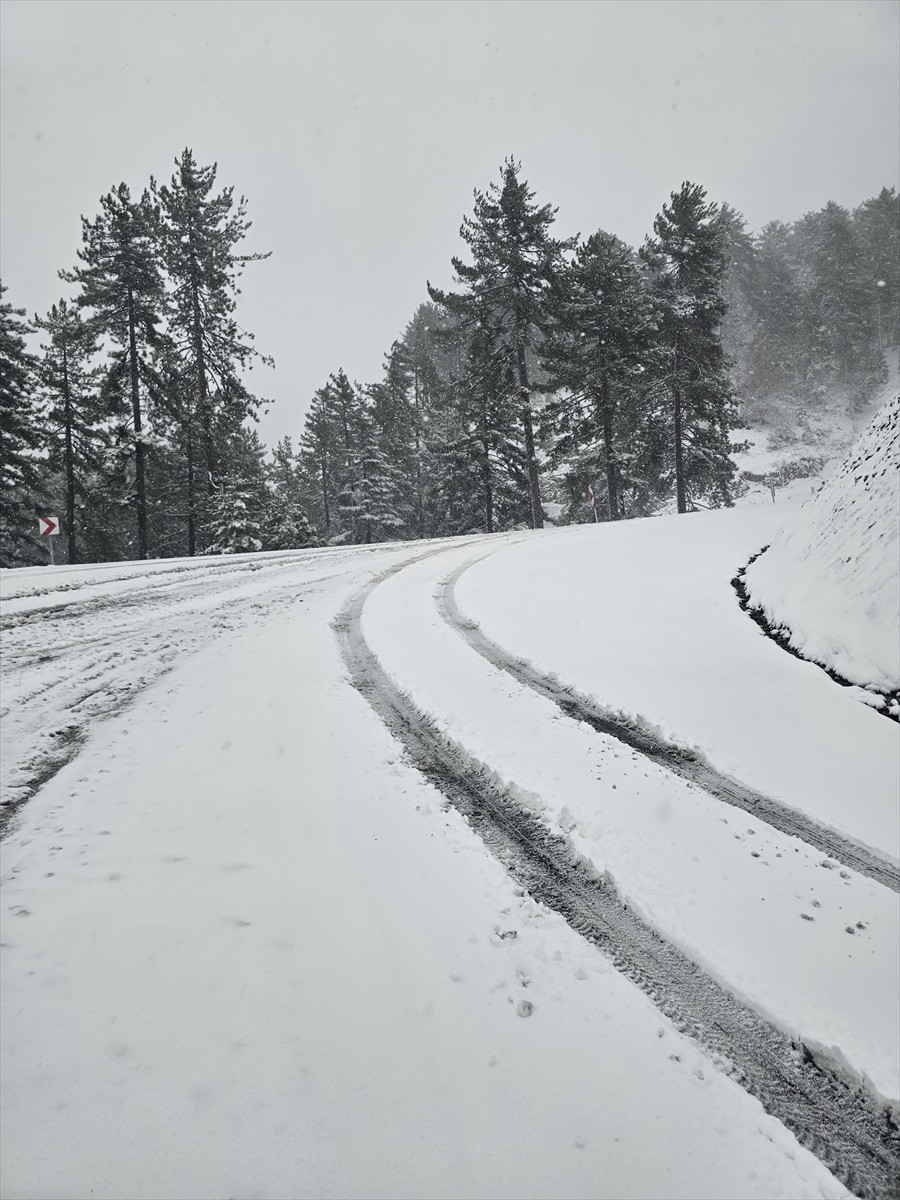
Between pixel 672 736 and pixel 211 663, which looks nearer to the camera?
pixel 672 736

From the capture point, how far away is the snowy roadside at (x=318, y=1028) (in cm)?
120

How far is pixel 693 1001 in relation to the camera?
1621 millimetres

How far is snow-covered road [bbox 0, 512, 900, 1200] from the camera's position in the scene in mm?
1220

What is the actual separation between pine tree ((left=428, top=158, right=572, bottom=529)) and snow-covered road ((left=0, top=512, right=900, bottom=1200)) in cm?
2023

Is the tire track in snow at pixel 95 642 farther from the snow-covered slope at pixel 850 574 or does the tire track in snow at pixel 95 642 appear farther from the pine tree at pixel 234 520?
the pine tree at pixel 234 520

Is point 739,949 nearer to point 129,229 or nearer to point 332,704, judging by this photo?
point 332,704

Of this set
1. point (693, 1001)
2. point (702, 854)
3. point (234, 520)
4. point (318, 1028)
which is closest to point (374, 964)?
point (318, 1028)

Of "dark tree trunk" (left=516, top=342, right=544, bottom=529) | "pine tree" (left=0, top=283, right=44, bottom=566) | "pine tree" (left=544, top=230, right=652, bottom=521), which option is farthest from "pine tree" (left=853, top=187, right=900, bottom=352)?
"pine tree" (left=0, top=283, right=44, bottom=566)

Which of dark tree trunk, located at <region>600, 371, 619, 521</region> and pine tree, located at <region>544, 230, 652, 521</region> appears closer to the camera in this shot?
pine tree, located at <region>544, 230, 652, 521</region>

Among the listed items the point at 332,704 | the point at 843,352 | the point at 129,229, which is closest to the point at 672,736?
the point at 332,704

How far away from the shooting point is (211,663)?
4.27 m

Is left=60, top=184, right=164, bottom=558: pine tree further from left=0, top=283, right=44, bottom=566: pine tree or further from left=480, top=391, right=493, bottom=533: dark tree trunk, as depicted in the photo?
left=480, top=391, right=493, bottom=533: dark tree trunk

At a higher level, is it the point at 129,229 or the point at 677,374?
the point at 129,229

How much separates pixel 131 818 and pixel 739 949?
8.03 ft
